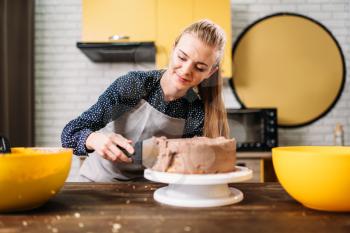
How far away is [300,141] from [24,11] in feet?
6.58

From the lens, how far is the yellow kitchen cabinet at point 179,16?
2314mm

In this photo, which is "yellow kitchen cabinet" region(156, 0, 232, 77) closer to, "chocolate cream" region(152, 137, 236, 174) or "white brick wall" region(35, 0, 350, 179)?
"white brick wall" region(35, 0, 350, 179)

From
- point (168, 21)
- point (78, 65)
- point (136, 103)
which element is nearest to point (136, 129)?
point (136, 103)

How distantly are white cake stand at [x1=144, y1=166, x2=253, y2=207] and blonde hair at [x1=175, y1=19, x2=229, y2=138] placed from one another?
46 centimetres

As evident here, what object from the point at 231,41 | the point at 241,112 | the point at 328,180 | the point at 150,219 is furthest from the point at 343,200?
the point at 231,41

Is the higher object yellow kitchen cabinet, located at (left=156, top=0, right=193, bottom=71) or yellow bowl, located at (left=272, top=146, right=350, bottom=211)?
yellow kitchen cabinet, located at (left=156, top=0, right=193, bottom=71)

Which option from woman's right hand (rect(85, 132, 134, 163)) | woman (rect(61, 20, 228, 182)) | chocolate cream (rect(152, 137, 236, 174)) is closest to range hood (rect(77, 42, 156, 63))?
woman (rect(61, 20, 228, 182))

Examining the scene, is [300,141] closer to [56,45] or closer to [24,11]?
[56,45]

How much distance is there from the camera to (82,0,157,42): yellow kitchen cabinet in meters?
2.32

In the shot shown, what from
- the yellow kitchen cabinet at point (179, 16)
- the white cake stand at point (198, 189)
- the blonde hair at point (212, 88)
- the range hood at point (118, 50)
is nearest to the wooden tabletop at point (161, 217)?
the white cake stand at point (198, 189)

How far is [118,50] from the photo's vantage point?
2240 mm

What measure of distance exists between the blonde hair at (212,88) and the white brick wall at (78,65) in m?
1.22

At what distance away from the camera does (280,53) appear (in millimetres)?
2637

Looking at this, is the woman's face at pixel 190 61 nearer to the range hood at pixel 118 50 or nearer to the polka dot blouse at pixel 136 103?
the polka dot blouse at pixel 136 103
